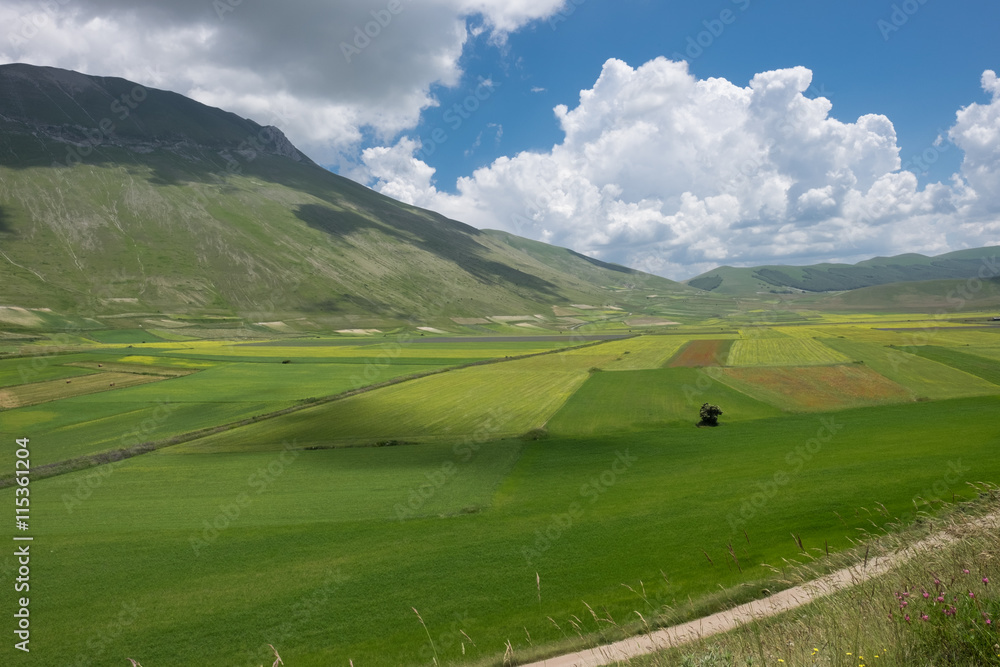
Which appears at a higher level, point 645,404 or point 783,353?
point 783,353

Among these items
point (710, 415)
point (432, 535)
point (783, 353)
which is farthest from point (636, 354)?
point (432, 535)

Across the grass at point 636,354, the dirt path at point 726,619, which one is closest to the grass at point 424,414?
the grass at point 636,354

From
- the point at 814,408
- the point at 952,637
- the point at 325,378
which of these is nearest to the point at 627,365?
Result: the point at 814,408

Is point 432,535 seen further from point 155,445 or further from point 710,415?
point 155,445

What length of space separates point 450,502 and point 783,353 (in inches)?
3308

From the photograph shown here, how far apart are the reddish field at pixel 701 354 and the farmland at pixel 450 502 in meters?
19.8

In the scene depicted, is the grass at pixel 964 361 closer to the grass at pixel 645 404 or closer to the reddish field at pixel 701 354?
the reddish field at pixel 701 354

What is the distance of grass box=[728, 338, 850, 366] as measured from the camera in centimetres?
8025

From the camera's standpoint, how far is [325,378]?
7975 cm

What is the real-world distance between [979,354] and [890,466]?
250 ft

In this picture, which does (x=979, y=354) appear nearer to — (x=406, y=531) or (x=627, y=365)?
(x=627, y=365)

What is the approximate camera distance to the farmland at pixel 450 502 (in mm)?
17828

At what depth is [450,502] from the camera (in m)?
29.3

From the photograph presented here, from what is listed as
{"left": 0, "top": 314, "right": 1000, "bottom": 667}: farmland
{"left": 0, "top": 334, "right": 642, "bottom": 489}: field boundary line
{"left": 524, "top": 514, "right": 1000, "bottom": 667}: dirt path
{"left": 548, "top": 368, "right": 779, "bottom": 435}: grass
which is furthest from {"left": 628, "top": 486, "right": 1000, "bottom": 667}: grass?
{"left": 0, "top": 334, "right": 642, "bottom": 489}: field boundary line
